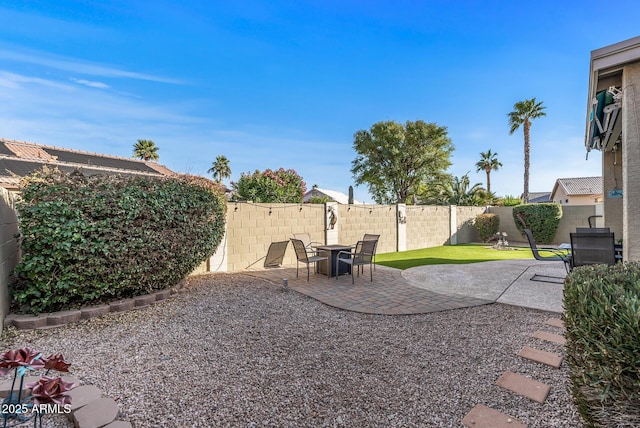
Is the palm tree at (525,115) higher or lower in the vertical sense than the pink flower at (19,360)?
higher

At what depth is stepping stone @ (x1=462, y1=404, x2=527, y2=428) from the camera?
2.05 meters

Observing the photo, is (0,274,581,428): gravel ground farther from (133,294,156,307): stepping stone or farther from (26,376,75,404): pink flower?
(26,376,75,404): pink flower

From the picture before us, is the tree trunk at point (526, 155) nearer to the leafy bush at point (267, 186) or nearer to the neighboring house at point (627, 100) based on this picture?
the neighboring house at point (627, 100)

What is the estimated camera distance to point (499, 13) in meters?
7.61

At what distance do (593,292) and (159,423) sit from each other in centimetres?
300

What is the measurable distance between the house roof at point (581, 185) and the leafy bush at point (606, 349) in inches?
1450

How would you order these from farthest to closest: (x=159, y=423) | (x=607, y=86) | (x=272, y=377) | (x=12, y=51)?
1. (x=12, y=51)
2. (x=607, y=86)
3. (x=272, y=377)
4. (x=159, y=423)

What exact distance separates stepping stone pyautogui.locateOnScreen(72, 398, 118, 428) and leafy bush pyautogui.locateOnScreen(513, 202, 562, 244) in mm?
18391

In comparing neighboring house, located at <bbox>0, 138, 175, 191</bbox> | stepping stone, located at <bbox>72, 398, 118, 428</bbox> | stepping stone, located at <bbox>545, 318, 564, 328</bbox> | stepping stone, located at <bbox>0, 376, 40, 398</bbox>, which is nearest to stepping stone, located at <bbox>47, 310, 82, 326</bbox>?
stepping stone, located at <bbox>0, 376, 40, 398</bbox>

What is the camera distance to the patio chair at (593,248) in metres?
5.14

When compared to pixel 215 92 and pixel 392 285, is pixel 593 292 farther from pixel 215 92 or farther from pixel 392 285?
pixel 215 92

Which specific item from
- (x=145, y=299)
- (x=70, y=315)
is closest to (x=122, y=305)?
(x=145, y=299)

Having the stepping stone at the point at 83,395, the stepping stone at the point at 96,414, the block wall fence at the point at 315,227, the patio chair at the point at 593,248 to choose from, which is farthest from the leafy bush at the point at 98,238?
the patio chair at the point at 593,248

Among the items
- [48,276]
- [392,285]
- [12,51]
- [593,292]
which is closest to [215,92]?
[12,51]
